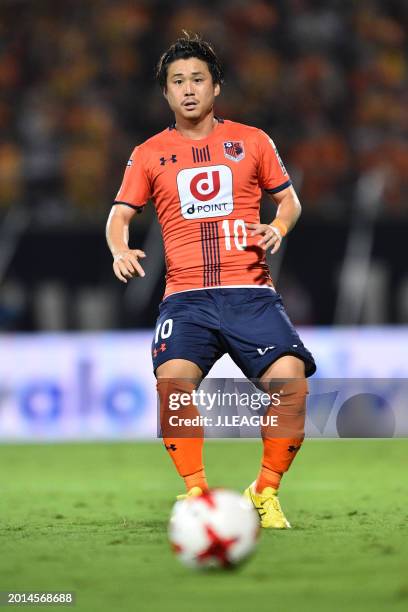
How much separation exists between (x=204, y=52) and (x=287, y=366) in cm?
147

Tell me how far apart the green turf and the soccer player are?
48 centimetres

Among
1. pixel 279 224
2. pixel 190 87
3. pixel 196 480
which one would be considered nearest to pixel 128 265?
pixel 279 224

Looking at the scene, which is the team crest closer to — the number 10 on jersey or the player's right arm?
the number 10 on jersey

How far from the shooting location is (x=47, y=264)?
1432 centimetres

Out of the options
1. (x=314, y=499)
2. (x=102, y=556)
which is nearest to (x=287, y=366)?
(x=102, y=556)

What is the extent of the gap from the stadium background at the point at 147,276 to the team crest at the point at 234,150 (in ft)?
5.58

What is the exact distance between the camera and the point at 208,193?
5629 millimetres

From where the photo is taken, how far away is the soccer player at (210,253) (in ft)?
18.0

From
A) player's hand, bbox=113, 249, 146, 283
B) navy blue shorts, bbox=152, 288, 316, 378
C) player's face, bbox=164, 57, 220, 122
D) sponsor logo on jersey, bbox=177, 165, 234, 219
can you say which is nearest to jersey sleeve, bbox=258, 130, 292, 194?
sponsor logo on jersey, bbox=177, 165, 234, 219

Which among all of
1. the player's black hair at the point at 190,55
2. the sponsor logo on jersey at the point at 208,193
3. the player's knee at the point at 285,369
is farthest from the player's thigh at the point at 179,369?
the player's black hair at the point at 190,55

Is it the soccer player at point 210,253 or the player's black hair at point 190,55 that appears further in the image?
the player's black hair at point 190,55

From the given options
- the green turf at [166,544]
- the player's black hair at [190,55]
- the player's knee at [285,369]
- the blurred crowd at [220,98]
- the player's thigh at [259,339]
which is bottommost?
the green turf at [166,544]

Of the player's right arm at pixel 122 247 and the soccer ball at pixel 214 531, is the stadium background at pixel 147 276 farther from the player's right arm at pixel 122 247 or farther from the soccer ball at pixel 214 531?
the player's right arm at pixel 122 247

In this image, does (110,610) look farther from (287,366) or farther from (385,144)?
(385,144)
